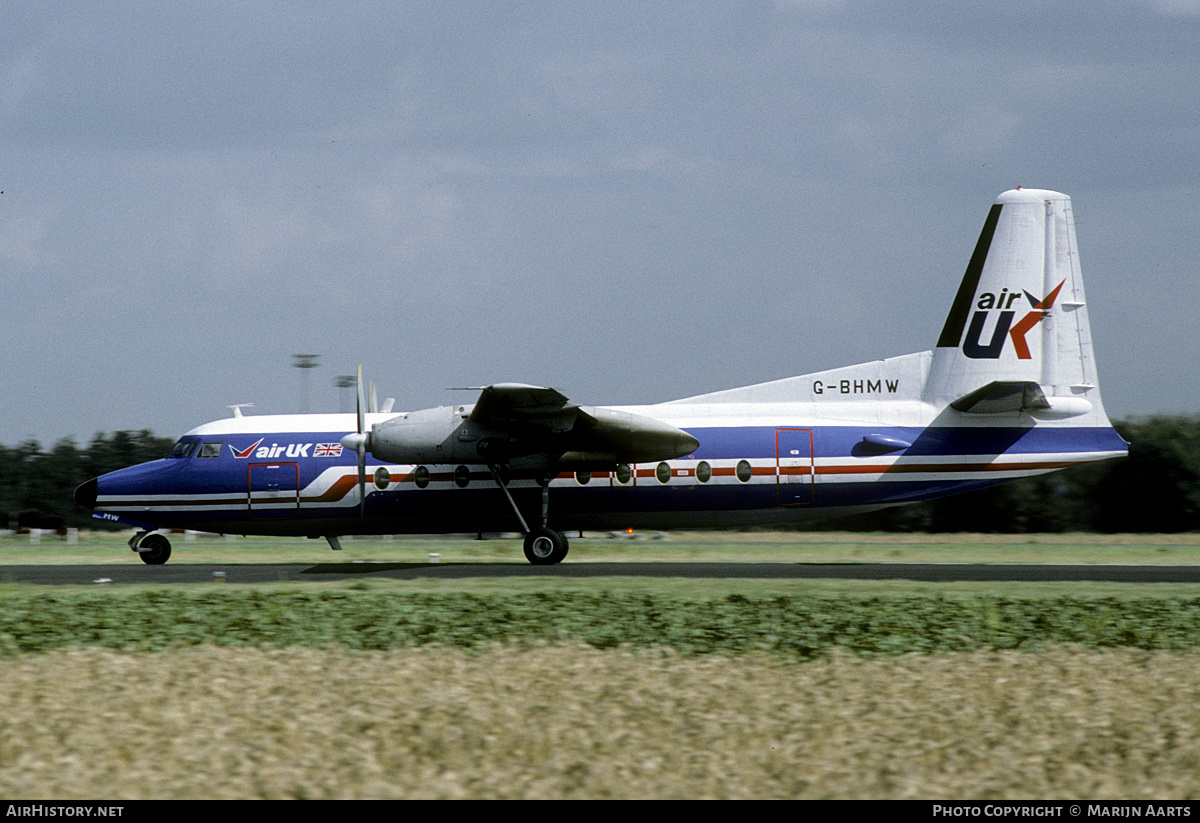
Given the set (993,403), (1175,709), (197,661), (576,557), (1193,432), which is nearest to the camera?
(1175,709)

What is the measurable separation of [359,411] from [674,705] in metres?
13.2

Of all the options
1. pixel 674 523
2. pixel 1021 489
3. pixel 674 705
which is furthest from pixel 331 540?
pixel 1021 489

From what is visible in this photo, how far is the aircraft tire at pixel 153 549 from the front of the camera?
2239 cm

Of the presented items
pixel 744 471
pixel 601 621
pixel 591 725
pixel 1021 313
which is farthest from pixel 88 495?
pixel 1021 313

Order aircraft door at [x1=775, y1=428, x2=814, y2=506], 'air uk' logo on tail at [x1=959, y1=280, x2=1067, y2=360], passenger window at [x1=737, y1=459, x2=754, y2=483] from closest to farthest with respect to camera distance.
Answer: aircraft door at [x1=775, y1=428, x2=814, y2=506]
passenger window at [x1=737, y1=459, x2=754, y2=483]
'air uk' logo on tail at [x1=959, y1=280, x2=1067, y2=360]

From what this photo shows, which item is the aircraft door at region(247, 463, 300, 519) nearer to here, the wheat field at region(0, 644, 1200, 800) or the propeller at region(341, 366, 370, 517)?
the propeller at region(341, 366, 370, 517)

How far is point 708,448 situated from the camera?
832 inches

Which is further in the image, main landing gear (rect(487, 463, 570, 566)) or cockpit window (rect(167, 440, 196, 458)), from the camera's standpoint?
cockpit window (rect(167, 440, 196, 458))

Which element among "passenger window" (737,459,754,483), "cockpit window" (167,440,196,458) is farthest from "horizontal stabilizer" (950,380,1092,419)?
"cockpit window" (167,440,196,458)

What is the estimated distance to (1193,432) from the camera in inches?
1622

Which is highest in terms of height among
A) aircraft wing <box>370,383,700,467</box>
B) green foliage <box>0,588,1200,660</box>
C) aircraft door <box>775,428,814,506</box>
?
aircraft wing <box>370,383,700,467</box>

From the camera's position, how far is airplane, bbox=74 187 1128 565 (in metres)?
20.6

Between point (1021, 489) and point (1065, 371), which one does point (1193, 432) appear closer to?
point (1021, 489)

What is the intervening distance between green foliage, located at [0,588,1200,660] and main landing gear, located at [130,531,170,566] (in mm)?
10139
